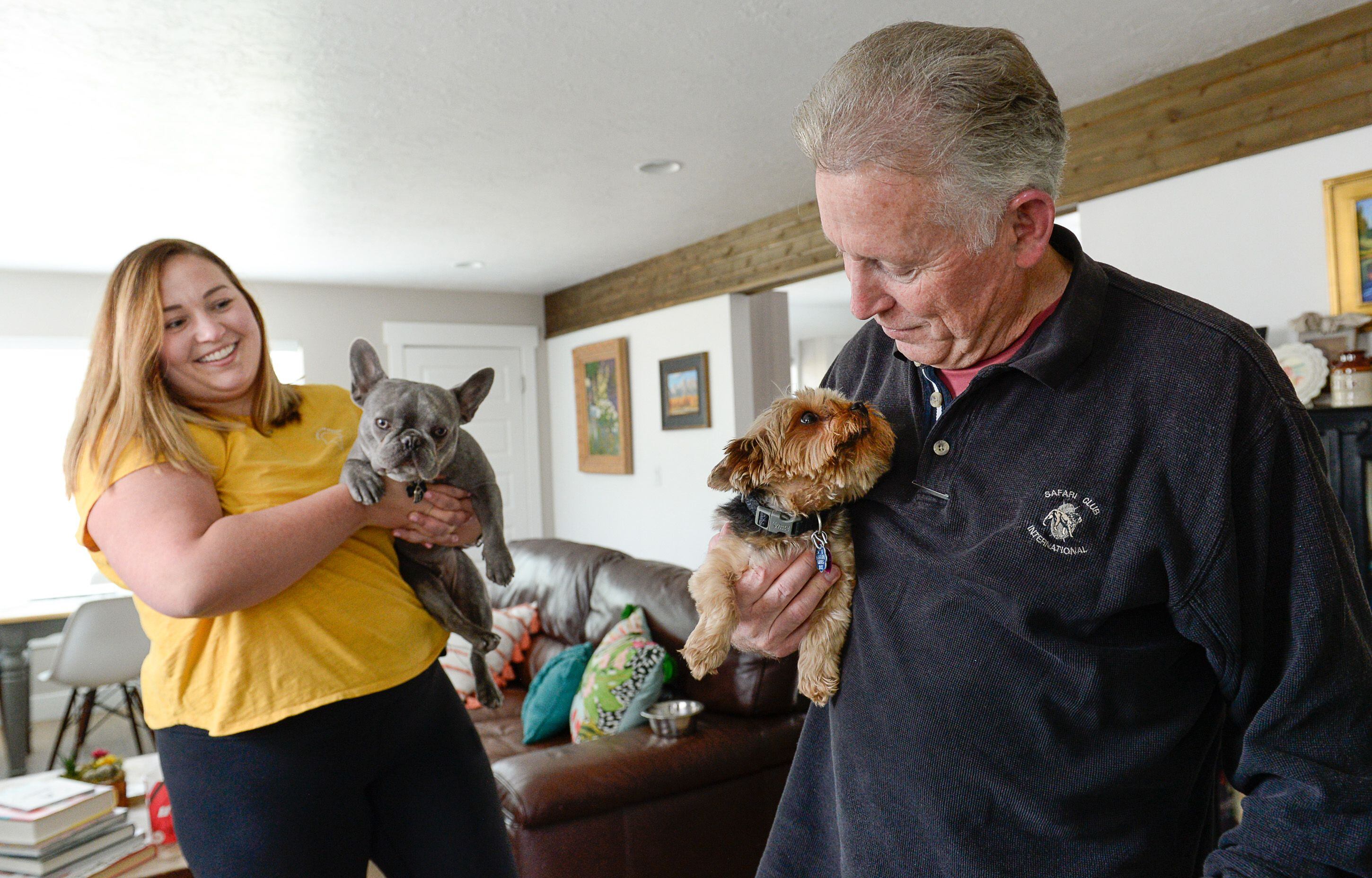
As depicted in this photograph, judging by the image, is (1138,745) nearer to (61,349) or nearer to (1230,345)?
(1230,345)

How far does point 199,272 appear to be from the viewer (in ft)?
4.59

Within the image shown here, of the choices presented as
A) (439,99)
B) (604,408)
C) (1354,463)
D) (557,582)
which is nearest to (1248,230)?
(1354,463)

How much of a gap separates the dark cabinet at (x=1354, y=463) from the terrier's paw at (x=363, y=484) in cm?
260

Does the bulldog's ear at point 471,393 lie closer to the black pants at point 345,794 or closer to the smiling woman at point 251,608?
the smiling woman at point 251,608

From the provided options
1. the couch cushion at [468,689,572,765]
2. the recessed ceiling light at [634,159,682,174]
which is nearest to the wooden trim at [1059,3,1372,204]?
the recessed ceiling light at [634,159,682,174]

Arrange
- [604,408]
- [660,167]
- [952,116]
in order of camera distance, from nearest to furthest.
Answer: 1. [952,116]
2. [660,167]
3. [604,408]

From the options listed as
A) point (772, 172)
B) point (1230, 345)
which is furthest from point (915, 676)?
point (772, 172)

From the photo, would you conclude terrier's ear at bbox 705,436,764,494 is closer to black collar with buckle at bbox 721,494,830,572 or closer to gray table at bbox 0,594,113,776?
black collar with buckle at bbox 721,494,830,572

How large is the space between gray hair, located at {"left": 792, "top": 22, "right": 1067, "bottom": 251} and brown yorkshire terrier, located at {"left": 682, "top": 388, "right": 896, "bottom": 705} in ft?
0.94

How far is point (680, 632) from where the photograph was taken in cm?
335

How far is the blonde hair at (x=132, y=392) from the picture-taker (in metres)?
1.28

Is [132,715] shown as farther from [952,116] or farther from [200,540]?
[952,116]

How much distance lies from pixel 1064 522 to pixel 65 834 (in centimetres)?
251

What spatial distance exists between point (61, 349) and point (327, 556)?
20.3 ft
